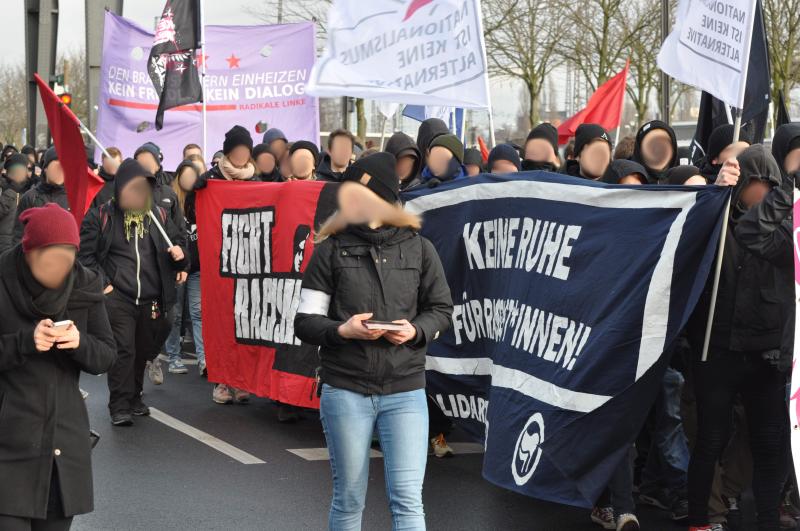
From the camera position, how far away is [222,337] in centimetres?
916

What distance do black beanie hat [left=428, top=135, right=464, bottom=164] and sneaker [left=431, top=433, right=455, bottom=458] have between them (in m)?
1.82

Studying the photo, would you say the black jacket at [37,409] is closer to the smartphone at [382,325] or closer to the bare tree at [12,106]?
the smartphone at [382,325]

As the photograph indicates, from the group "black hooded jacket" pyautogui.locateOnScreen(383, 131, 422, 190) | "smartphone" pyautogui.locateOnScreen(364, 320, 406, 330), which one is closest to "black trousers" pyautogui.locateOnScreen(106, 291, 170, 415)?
"black hooded jacket" pyautogui.locateOnScreen(383, 131, 422, 190)

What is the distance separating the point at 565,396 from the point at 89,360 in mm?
2311

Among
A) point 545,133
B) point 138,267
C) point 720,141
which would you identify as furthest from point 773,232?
point 138,267

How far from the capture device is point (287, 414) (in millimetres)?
8711

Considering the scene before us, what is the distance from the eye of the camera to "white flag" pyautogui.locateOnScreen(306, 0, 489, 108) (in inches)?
318

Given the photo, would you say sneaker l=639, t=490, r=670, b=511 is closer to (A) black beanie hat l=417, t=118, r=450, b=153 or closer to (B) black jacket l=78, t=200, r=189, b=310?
(A) black beanie hat l=417, t=118, r=450, b=153

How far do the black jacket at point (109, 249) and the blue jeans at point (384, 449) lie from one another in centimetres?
406

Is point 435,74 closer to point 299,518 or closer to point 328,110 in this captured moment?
point 299,518

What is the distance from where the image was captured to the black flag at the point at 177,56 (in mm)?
12789

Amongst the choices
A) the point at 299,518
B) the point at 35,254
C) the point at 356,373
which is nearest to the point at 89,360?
the point at 35,254

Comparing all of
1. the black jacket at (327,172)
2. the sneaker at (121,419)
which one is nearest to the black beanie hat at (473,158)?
the black jacket at (327,172)

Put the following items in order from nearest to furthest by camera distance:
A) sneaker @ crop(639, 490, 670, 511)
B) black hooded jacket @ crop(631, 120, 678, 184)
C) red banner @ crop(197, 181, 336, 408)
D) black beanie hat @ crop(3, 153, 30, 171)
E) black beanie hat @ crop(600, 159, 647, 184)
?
sneaker @ crop(639, 490, 670, 511), black beanie hat @ crop(600, 159, 647, 184), black hooded jacket @ crop(631, 120, 678, 184), red banner @ crop(197, 181, 336, 408), black beanie hat @ crop(3, 153, 30, 171)
